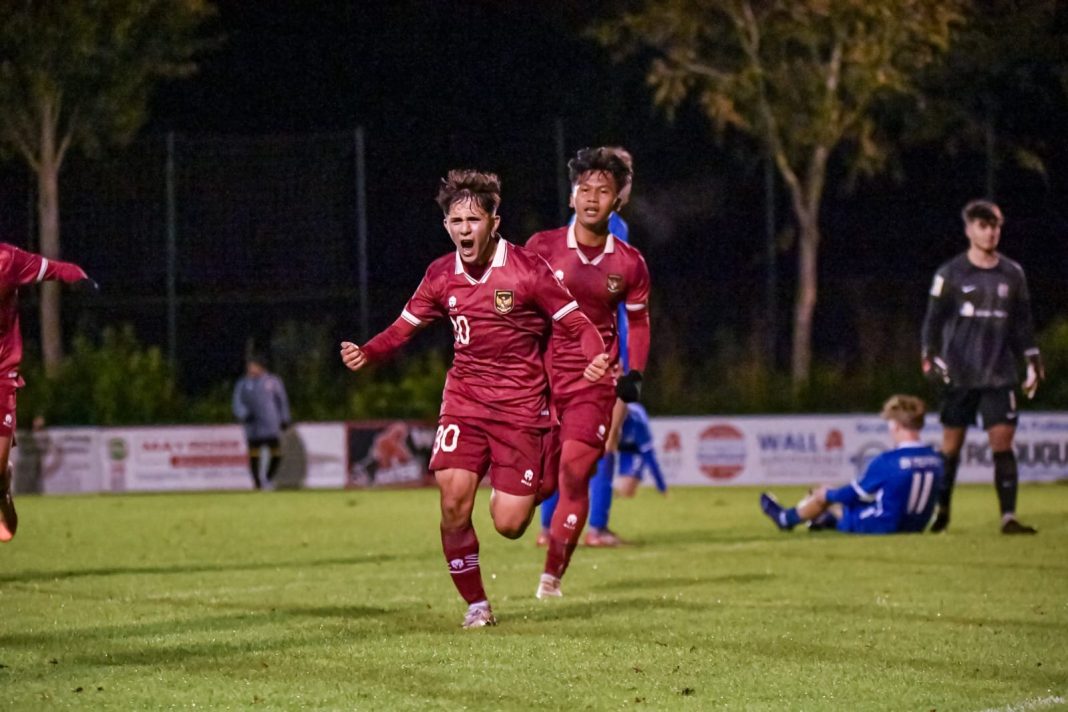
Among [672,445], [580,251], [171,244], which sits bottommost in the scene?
[672,445]

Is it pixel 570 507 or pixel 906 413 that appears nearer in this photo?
pixel 570 507

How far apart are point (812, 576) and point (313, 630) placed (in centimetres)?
361

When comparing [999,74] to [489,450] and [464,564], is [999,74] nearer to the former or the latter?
[489,450]

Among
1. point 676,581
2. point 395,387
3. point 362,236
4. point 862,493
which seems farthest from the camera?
point 362,236

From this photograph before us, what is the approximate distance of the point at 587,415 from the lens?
9195 mm

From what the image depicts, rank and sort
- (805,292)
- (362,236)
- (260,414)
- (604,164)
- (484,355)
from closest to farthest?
(484,355)
(604,164)
(260,414)
(362,236)
(805,292)

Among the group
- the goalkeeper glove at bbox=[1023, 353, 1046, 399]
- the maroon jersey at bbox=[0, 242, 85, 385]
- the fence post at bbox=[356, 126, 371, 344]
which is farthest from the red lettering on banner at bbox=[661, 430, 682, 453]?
the maroon jersey at bbox=[0, 242, 85, 385]

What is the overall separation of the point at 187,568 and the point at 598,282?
357cm

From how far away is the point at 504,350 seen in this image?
8055 mm

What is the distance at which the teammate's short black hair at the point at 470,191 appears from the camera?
25.8 ft

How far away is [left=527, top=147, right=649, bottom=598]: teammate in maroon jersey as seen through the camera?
29.6 ft

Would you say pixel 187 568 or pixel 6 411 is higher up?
pixel 6 411

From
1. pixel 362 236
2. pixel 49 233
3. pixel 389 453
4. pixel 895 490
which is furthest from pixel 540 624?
pixel 49 233

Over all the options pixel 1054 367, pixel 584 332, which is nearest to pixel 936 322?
pixel 584 332
